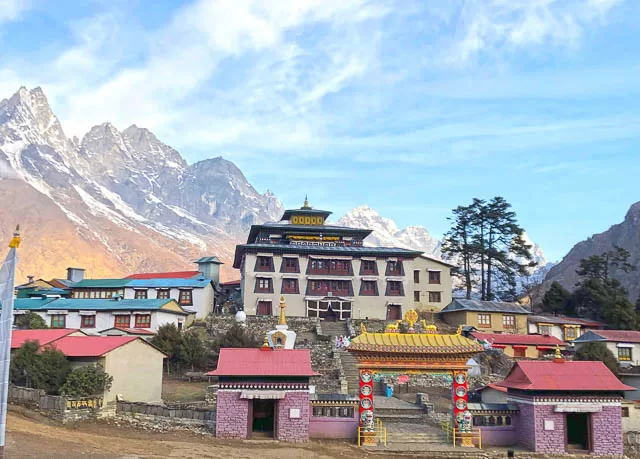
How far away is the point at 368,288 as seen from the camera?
5316 cm

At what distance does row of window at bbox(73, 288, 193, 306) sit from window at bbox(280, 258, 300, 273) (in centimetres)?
803

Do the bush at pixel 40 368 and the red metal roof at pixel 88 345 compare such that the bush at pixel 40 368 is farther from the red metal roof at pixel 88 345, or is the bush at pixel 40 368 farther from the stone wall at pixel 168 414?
the stone wall at pixel 168 414

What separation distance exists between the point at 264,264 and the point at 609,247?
6505cm

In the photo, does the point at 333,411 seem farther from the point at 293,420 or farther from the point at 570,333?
the point at 570,333

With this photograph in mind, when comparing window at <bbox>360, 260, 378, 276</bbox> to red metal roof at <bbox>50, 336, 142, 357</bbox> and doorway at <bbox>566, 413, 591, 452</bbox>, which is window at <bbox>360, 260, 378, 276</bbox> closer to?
red metal roof at <bbox>50, 336, 142, 357</bbox>

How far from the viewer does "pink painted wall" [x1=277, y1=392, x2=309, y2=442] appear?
23328 mm

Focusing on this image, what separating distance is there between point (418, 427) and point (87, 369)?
556 inches

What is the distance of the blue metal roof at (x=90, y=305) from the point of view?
4385cm

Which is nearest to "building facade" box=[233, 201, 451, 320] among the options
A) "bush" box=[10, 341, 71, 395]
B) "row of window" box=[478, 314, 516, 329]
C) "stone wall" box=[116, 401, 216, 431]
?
"row of window" box=[478, 314, 516, 329]

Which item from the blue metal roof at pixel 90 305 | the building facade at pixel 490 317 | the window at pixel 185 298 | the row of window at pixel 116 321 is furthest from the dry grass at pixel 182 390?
the building facade at pixel 490 317

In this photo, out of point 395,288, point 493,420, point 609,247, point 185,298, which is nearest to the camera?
point 493,420

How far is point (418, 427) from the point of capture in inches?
1027

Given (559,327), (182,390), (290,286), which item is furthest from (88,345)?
(559,327)

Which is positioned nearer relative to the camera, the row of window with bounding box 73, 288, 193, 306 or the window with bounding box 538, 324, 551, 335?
the row of window with bounding box 73, 288, 193, 306
